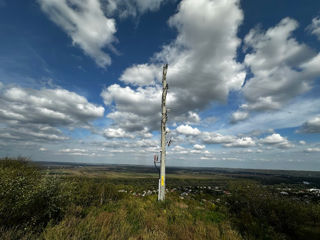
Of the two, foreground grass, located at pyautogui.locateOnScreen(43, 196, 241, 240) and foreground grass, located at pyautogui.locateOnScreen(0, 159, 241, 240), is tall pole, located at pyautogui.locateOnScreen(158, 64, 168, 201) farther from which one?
foreground grass, located at pyautogui.locateOnScreen(0, 159, 241, 240)

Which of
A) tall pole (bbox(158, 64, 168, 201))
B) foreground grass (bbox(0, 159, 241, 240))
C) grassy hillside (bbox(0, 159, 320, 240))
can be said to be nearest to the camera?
foreground grass (bbox(0, 159, 241, 240))

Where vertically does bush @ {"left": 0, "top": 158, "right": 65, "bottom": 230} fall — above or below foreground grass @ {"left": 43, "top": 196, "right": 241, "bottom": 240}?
above

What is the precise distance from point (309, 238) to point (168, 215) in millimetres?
5268

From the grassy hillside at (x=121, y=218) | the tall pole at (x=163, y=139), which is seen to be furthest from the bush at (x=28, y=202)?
the tall pole at (x=163, y=139)

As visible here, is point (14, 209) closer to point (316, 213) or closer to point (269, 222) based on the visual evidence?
point (269, 222)

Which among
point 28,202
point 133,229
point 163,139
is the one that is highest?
point 163,139

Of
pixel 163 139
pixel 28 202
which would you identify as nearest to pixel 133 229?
pixel 28 202

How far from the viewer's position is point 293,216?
20.9 ft

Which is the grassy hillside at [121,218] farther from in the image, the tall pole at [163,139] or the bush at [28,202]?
the tall pole at [163,139]

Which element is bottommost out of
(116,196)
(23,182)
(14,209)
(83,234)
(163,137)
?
(116,196)

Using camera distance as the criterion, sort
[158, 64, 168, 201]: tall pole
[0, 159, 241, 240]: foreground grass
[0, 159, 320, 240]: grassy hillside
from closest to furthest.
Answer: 1. [0, 159, 241, 240]: foreground grass
2. [0, 159, 320, 240]: grassy hillside
3. [158, 64, 168, 201]: tall pole

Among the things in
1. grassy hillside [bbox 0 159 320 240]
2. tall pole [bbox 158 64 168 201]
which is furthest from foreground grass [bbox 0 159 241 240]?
tall pole [bbox 158 64 168 201]

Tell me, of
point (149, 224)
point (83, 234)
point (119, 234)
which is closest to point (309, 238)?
point (149, 224)

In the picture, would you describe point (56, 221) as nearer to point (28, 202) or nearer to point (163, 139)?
point (28, 202)
